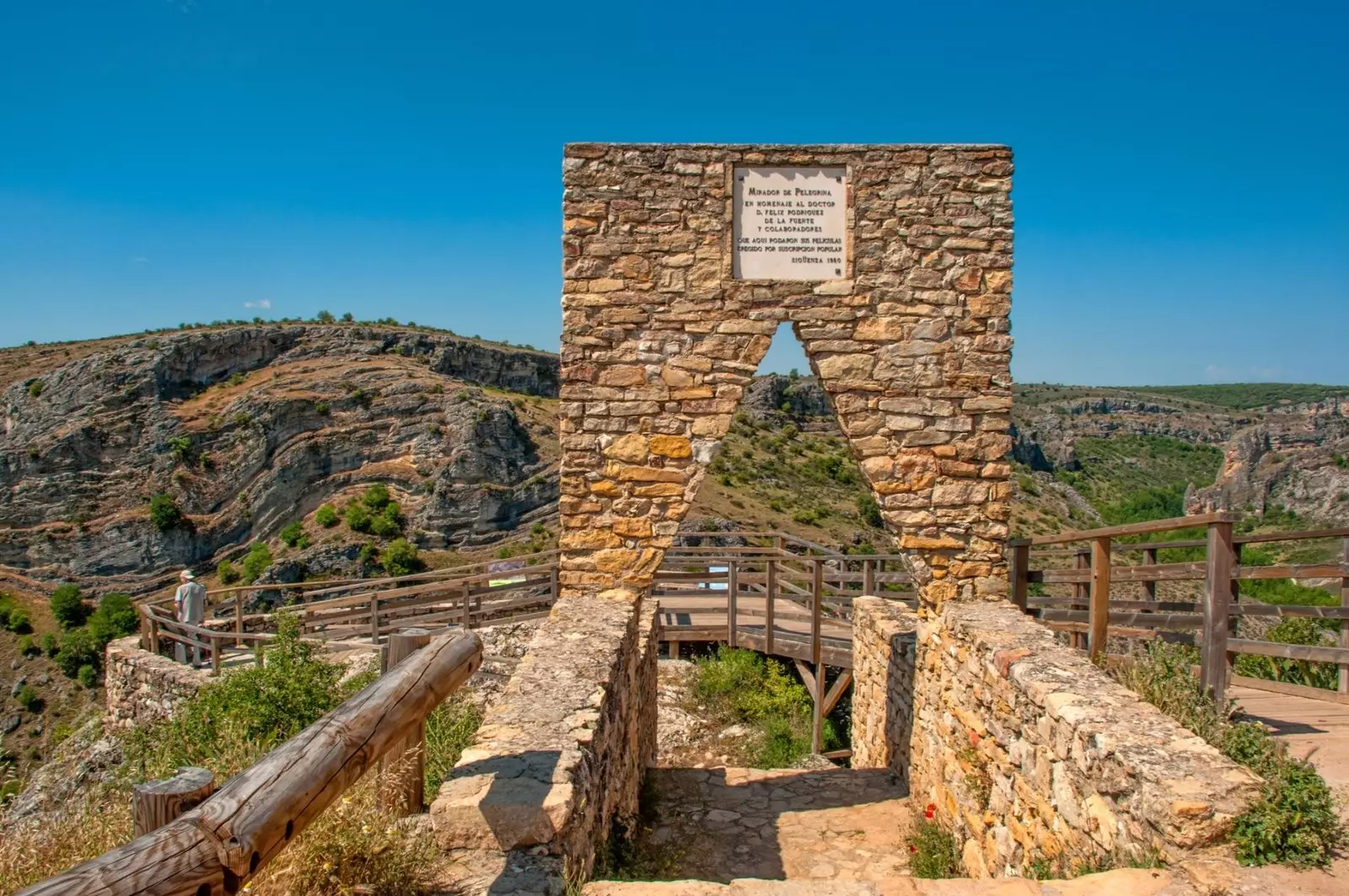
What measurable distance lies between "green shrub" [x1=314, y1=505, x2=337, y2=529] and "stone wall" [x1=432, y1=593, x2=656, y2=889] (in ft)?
125

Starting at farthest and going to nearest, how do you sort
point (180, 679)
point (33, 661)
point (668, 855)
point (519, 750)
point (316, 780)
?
point (33, 661) → point (180, 679) → point (668, 855) → point (519, 750) → point (316, 780)

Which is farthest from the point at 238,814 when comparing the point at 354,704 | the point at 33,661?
the point at 33,661

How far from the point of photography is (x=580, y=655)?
5066 mm

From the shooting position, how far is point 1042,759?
423cm

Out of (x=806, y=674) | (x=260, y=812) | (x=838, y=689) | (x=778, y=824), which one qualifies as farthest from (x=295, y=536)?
(x=260, y=812)

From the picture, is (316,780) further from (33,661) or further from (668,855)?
(33,661)

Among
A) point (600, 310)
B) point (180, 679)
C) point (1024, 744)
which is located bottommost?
point (180, 679)

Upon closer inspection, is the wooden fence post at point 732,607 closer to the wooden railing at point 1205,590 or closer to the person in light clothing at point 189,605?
the wooden railing at point 1205,590

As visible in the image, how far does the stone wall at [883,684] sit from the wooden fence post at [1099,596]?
185cm

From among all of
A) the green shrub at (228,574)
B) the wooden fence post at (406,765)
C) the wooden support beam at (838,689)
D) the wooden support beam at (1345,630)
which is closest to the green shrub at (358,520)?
the green shrub at (228,574)

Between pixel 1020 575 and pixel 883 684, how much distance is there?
1.99m

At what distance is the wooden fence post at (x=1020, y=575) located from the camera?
6.56 m

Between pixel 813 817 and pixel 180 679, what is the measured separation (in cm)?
1068

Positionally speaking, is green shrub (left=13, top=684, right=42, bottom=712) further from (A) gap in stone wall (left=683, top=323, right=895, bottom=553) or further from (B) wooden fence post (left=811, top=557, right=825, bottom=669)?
(B) wooden fence post (left=811, top=557, right=825, bottom=669)
